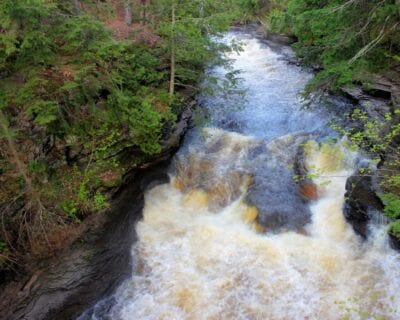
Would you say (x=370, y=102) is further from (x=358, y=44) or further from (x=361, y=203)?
(x=361, y=203)

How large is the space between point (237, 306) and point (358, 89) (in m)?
9.32

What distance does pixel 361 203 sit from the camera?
9.05 metres

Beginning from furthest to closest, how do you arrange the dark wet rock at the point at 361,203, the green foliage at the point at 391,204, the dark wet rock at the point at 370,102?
the dark wet rock at the point at 370,102, the dark wet rock at the point at 361,203, the green foliage at the point at 391,204

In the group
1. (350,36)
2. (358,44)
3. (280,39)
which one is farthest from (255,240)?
(280,39)

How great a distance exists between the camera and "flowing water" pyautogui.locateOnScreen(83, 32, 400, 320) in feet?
25.2

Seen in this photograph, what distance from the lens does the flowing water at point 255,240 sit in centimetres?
767

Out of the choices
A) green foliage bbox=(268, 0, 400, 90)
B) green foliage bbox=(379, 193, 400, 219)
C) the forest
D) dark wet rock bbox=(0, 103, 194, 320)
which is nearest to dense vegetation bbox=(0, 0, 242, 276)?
the forest

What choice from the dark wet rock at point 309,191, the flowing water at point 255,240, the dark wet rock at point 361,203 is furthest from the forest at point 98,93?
the dark wet rock at point 309,191

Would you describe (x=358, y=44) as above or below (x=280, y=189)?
above

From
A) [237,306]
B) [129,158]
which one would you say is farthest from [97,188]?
[237,306]

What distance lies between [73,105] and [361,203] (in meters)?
8.03

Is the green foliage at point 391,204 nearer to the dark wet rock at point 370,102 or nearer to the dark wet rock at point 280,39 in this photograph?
the dark wet rock at point 370,102

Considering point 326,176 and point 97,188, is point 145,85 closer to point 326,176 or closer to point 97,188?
point 97,188

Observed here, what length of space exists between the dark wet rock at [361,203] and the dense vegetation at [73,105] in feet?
18.6
